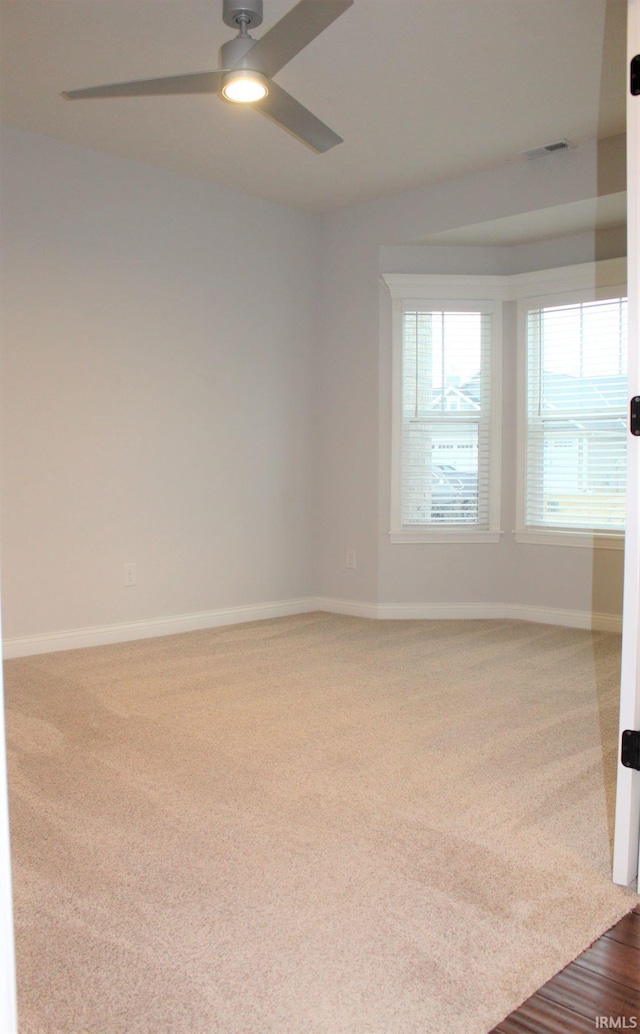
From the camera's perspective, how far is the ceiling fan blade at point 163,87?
267 cm

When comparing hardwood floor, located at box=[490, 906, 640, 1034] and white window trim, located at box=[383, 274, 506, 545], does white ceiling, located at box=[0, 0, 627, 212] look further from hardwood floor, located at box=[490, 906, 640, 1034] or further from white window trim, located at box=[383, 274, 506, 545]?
hardwood floor, located at box=[490, 906, 640, 1034]

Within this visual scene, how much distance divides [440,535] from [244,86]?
3.26 meters

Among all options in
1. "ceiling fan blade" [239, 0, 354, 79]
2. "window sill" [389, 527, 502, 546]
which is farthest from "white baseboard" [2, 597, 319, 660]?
"ceiling fan blade" [239, 0, 354, 79]

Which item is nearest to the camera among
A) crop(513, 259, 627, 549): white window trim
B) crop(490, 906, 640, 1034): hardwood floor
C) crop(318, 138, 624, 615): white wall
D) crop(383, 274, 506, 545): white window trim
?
crop(490, 906, 640, 1034): hardwood floor

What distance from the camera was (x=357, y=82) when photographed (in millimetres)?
3613

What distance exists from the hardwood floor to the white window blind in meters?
3.80

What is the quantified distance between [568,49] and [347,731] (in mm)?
2925

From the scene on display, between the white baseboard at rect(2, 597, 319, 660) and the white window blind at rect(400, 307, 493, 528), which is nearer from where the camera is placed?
the white baseboard at rect(2, 597, 319, 660)

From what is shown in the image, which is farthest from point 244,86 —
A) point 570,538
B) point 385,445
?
point 570,538

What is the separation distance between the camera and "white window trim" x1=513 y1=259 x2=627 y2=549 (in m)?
4.86

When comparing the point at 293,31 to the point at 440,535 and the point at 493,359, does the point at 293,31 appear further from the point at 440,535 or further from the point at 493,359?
the point at 440,535

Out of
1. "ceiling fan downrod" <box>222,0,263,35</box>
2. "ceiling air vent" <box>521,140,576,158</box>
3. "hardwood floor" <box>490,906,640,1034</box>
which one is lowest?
"hardwood floor" <box>490,906,640,1034</box>

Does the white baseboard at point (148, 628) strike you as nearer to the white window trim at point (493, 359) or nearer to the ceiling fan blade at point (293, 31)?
the white window trim at point (493, 359)

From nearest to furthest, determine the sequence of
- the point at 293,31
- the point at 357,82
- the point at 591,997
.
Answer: the point at 591,997 < the point at 293,31 < the point at 357,82
